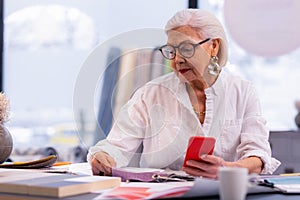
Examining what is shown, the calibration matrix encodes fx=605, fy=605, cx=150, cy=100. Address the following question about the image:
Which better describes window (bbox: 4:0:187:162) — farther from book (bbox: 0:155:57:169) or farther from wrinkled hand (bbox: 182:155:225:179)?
wrinkled hand (bbox: 182:155:225:179)

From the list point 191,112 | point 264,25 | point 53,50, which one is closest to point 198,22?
point 191,112

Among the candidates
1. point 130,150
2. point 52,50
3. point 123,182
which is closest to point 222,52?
point 130,150

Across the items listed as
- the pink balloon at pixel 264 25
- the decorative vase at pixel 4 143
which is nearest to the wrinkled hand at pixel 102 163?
the decorative vase at pixel 4 143

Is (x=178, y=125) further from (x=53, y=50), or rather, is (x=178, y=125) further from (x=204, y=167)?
(x=53, y=50)

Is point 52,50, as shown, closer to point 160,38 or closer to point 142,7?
point 142,7

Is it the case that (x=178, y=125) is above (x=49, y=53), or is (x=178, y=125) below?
below

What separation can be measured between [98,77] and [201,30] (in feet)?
1.50

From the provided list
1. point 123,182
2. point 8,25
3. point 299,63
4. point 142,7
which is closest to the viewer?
point 123,182

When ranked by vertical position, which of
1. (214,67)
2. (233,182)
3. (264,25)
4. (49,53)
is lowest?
(233,182)

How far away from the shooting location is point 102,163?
208cm

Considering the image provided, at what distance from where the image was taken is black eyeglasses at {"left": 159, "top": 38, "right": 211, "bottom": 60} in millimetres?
2184

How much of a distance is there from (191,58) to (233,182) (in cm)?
99

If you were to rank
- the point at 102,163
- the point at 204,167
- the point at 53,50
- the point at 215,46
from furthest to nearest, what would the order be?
the point at 53,50, the point at 215,46, the point at 102,163, the point at 204,167

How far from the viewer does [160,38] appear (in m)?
2.15
